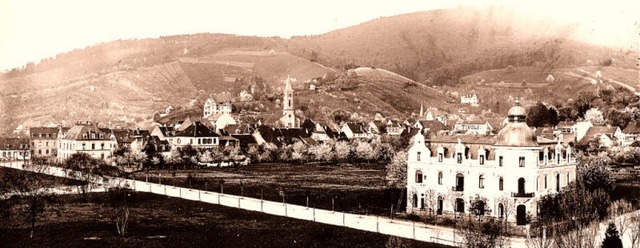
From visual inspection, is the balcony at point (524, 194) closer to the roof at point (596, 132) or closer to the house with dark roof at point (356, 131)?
the roof at point (596, 132)

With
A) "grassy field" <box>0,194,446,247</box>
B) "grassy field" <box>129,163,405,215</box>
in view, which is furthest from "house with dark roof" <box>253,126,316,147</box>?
Result: "grassy field" <box>0,194,446,247</box>

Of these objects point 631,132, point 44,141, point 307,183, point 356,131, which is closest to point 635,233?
point 307,183

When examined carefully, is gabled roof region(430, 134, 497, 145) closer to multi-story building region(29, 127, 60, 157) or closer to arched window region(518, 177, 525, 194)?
arched window region(518, 177, 525, 194)

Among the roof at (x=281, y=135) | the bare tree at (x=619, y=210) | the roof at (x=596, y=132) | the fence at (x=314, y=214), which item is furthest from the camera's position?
the roof at (x=281, y=135)

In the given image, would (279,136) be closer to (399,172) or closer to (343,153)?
(343,153)

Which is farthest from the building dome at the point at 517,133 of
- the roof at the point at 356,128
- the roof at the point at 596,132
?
the roof at the point at 356,128

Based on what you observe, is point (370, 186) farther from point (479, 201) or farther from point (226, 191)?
point (479, 201)

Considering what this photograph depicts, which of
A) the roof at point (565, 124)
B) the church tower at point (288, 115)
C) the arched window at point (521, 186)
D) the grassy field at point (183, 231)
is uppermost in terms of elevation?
the church tower at point (288, 115)
